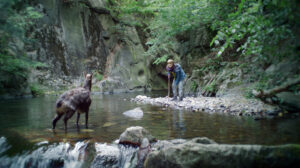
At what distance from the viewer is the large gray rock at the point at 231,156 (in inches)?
113

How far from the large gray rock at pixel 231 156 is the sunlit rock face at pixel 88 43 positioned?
66.2 ft

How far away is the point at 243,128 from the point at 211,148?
2.55m

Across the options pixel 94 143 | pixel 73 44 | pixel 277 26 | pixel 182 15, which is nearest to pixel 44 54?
pixel 73 44

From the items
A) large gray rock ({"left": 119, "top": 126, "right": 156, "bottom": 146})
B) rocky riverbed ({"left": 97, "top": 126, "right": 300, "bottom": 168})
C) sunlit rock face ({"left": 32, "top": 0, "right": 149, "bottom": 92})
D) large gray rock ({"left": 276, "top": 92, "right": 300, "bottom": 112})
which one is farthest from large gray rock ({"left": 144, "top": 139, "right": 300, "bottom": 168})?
sunlit rock face ({"left": 32, "top": 0, "right": 149, "bottom": 92})

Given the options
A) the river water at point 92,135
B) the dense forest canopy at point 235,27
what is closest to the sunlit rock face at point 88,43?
the dense forest canopy at point 235,27

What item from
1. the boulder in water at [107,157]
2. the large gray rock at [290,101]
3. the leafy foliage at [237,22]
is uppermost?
the leafy foliage at [237,22]

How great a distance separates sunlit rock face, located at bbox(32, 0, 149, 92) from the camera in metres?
21.8

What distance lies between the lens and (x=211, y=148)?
3078 mm

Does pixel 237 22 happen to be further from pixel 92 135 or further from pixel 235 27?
pixel 92 135

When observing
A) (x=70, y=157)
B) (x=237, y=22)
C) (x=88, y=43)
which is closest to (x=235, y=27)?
(x=237, y=22)

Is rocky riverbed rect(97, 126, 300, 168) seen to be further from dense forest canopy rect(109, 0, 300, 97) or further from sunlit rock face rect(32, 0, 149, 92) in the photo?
sunlit rock face rect(32, 0, 149, 92)

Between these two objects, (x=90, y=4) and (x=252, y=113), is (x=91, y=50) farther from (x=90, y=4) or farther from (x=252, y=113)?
(x=252, y=113)

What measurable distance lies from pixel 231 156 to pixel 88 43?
2406 cm

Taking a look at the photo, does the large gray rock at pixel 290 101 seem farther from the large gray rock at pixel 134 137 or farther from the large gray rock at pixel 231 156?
the large gray rock at pixel 134 137
